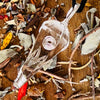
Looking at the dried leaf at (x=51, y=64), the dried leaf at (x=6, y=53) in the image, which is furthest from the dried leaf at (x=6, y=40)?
the dried leaf at (x=51, y=64)

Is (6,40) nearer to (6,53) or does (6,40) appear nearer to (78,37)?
(6,53)

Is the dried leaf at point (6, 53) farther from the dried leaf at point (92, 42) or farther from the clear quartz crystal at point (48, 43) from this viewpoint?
the dried leaf at point (92, 42)

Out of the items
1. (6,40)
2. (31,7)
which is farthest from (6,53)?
(31,7)

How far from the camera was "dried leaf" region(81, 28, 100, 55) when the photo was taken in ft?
1.99

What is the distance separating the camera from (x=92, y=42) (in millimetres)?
610

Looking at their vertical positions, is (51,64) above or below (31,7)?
below

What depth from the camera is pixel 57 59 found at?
643mm

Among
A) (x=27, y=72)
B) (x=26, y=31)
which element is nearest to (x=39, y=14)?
(x=26, y=31)

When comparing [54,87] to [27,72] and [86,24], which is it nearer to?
[27,72]

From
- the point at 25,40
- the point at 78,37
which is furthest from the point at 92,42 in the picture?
the point at 25,40

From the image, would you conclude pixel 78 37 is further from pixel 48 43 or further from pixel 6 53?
pixel 6 53

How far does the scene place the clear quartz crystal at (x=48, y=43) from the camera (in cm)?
61

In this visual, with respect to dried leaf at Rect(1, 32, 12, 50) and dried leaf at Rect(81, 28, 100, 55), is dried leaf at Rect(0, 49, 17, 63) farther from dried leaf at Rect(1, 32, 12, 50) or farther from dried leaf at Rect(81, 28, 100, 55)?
dried leaf at Rect(81, 28, 100, 55)

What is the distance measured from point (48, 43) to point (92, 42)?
0.11 meters
